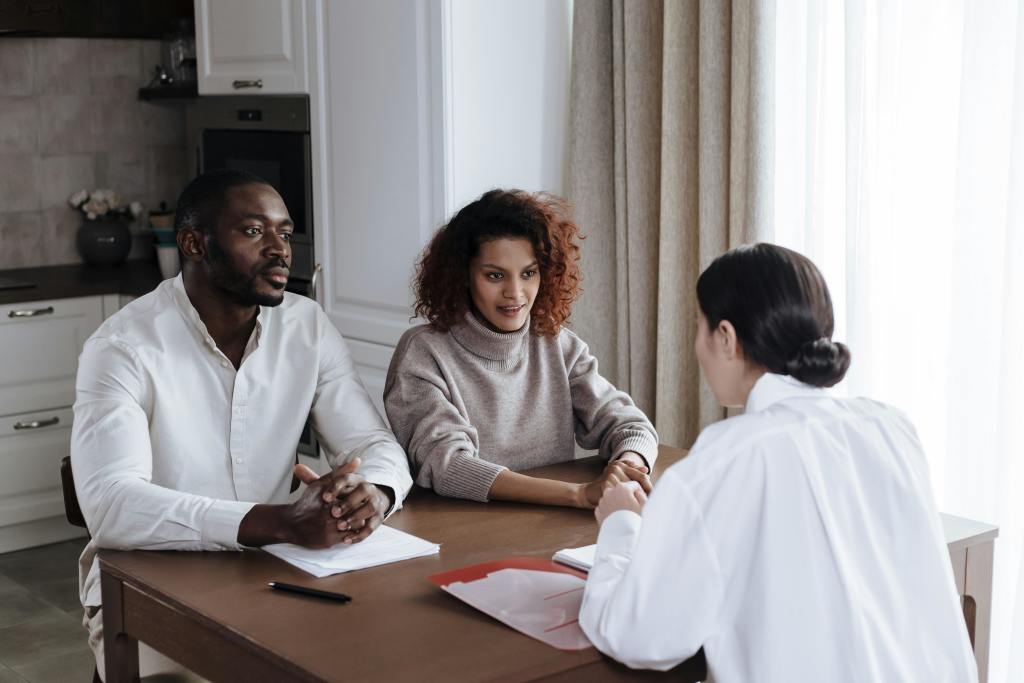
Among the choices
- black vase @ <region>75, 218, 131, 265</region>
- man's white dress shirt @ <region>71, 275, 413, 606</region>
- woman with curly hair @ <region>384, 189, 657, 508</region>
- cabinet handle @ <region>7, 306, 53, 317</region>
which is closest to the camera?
man's white dress shirt @ <region>71, 275, 413, 606</region>

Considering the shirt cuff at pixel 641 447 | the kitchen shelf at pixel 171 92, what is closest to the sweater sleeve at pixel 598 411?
the shirt cuff at pixel 641 447

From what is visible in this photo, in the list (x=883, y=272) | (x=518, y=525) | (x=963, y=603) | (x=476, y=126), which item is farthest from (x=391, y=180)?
(x=963, y=603)

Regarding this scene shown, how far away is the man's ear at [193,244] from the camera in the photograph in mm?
2140

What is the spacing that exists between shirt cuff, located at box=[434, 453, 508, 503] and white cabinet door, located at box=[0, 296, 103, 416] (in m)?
2.41

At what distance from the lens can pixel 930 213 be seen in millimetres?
2709

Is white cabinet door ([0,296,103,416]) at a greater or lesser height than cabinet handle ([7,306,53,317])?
lesser

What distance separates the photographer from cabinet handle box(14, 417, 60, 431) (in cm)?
407

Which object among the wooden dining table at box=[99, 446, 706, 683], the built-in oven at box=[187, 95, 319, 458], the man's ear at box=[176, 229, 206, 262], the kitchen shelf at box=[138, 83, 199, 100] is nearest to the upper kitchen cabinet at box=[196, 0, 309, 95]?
the built-in oven at box=[187, 95, 319, 458]

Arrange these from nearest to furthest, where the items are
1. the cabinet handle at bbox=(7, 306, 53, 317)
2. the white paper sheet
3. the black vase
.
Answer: the white paper sheet
the cabinet handle at bbox=(7, 306, 53, 317)
the black vase

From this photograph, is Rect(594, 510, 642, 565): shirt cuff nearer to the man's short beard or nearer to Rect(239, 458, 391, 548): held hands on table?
Rect(239, 458, 391, 548): held hands on table

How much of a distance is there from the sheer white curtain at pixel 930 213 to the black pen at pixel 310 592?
5.17 feet

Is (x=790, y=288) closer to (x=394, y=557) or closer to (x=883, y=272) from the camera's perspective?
(x=394, y=557)

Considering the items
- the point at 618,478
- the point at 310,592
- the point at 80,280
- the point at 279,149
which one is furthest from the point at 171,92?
the point at 310,592

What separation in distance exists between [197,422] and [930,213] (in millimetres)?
1631
